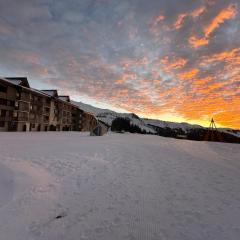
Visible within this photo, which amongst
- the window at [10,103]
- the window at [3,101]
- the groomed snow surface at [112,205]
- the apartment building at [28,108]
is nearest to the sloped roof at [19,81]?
the apartment building at [28,108]

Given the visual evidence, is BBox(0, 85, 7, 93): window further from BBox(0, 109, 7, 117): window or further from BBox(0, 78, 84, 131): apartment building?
BBox(0, 109, 7, 117): window

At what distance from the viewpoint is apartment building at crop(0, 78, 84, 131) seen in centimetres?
4644

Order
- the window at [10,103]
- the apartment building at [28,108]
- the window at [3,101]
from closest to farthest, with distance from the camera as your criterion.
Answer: the window at [3,101] < the apartment building at [28,108] < the window at [10,103]

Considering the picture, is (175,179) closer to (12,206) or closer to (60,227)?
(60,227)

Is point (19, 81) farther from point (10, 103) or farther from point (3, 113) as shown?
point (3, 113)

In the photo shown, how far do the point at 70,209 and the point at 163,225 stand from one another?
279cm

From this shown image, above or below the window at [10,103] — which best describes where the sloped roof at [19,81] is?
above

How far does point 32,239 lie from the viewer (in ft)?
15.6

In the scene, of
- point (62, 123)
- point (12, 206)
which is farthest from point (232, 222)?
point (62, 123)

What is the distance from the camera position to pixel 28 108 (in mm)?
54125

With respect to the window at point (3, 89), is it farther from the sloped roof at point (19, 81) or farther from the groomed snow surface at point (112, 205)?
the groomed snow surface at point (112, 205)

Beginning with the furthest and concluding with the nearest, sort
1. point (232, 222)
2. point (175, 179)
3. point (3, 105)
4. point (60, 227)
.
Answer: point (3, 105) < point (175, 179) < point (232, 222) < point (60, 227)

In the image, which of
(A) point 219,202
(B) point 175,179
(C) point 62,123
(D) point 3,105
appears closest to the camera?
(A) point 219,202

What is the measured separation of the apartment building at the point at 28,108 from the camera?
46438 mm
